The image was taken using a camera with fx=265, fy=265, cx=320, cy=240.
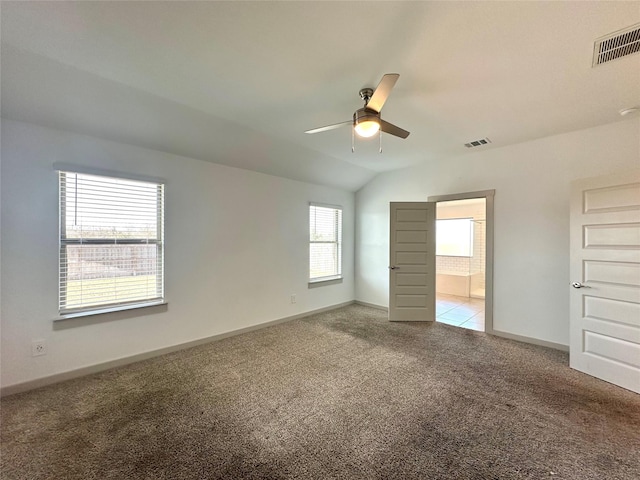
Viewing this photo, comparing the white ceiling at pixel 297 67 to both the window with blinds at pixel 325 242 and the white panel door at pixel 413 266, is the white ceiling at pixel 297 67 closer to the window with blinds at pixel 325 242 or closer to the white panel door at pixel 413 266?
the white panel door at pixel 413 266

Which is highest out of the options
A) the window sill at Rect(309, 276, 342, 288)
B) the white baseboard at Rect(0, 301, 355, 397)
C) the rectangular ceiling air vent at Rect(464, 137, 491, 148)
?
the rectangular ceiling air vent at Rect(464, 137, 491, 148)

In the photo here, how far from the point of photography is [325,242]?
540 centimetres

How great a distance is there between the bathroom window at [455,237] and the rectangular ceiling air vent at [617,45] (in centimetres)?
542

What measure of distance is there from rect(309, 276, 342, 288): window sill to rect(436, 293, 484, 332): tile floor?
1.99 meters

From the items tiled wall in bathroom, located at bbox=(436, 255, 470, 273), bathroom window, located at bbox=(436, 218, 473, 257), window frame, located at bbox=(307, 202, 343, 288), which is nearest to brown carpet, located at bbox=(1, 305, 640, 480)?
window frame, located at bbox=(307, 202, 343, 288)

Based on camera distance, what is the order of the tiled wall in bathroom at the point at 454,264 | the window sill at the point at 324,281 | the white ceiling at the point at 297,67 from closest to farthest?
the white ceiling at the point at 297,67 → the window sill at the point at 324,281 → the tiled wall in bathroom at the point at 454,264

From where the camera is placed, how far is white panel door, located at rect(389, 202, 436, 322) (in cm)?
462

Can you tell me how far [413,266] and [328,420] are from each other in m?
3.17

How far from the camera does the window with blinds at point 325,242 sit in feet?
17.0

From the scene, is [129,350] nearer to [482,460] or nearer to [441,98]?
[482,460]

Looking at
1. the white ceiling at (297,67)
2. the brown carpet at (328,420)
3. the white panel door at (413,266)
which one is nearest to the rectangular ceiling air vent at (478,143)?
the white ceiling at (297,67)

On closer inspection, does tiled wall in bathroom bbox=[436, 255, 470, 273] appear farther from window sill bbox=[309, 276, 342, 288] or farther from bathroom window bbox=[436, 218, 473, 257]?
window sill bbox=[309, 276, 342, 288]

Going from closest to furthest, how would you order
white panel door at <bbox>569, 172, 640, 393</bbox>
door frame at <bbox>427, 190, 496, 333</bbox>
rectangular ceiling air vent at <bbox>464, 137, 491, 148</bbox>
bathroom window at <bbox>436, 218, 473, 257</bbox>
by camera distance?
white panel door at <bbox>569, 172, 640, 393</bbox>, rectangular ceiling air vent at <bbox>464, 137, 491, 148</bbox>, door frame at <bbox>427, 190, 496, 333</bbox>, bathroom window at <bbox>436, 218, 473, 257</bbox>

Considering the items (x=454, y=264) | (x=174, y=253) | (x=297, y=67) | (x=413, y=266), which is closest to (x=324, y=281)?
(x=413, y=266)
